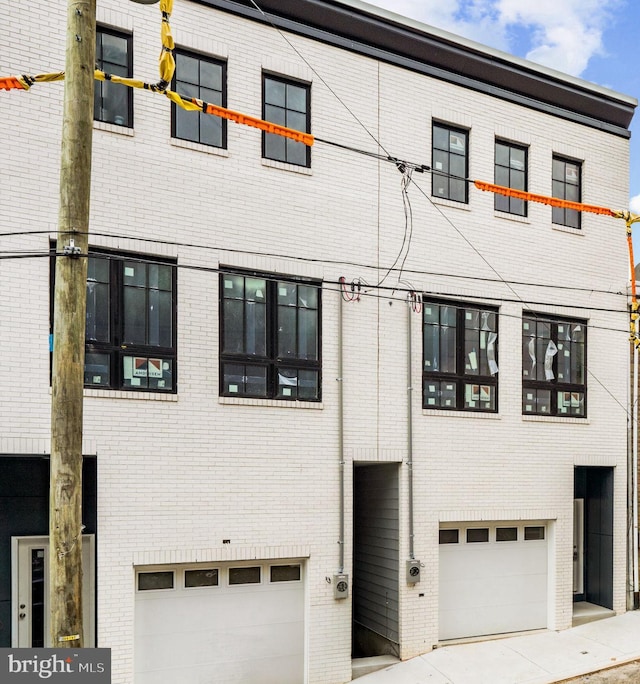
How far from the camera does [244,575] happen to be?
10.2 meters

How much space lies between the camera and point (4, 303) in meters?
8.87

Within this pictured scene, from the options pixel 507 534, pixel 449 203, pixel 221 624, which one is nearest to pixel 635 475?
pixel 507 534

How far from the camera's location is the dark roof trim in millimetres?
10852

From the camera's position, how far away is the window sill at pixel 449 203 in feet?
39.3

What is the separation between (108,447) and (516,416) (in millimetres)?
7023

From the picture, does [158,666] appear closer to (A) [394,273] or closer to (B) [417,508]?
(B) [417,508]

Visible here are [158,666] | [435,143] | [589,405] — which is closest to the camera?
[158,666]

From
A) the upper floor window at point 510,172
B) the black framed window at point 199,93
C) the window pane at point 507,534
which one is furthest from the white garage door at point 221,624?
the upper floor window at point 510,172

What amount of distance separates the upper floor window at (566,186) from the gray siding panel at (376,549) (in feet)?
19.6

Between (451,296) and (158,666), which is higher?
(451,296)

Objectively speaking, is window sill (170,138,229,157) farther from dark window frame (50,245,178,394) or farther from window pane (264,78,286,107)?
dark window frame (50,245,178,394)

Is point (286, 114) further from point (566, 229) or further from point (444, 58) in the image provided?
point (566, 229)

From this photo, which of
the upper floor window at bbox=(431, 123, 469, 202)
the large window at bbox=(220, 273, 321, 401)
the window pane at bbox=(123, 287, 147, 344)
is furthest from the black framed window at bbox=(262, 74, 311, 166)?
the window pane at bbox=(123, 287, 147, 344)

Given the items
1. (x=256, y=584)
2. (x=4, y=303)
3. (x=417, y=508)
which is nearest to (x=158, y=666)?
(x=256, y=584)
